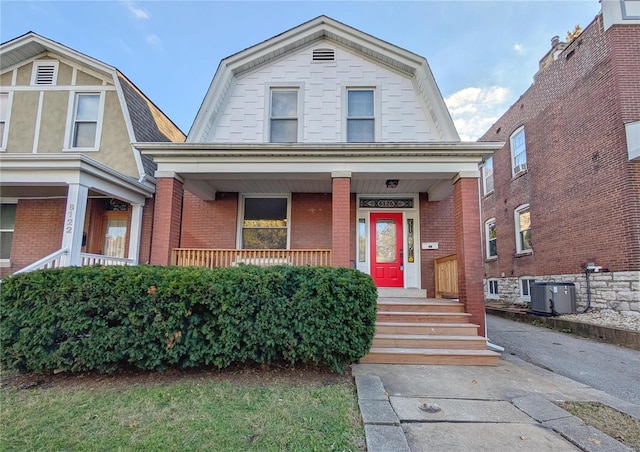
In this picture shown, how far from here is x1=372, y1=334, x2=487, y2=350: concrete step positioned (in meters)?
5.30

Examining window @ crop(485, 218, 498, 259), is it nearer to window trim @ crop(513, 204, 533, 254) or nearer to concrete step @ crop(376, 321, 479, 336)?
window trim @ crop(513, 204, 533, 254)

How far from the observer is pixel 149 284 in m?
4.18

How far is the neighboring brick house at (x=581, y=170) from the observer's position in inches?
303

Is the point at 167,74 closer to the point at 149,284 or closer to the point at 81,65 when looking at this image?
the point at 81,65

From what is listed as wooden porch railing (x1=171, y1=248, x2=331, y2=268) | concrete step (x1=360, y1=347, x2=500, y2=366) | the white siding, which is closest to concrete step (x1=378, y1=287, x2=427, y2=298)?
wooden porch railing (x1=171, y1=248, x2=331, y2=268)

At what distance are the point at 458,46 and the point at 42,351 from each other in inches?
465

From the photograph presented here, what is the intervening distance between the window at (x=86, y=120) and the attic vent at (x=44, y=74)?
0.91m

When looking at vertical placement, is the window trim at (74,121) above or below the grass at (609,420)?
above

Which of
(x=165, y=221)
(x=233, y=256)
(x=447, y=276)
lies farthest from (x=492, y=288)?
(x=165, y=221)

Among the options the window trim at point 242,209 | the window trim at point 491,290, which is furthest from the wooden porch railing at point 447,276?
the window trim at point 491,290

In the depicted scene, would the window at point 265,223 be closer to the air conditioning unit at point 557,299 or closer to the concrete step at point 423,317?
the concrete step at point 423,317

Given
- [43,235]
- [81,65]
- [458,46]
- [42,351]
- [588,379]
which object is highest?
[458,46]

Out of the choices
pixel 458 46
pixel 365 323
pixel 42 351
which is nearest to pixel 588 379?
pixel 365 323

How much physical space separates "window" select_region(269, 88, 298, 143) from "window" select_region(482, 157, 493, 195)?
1084 cm
